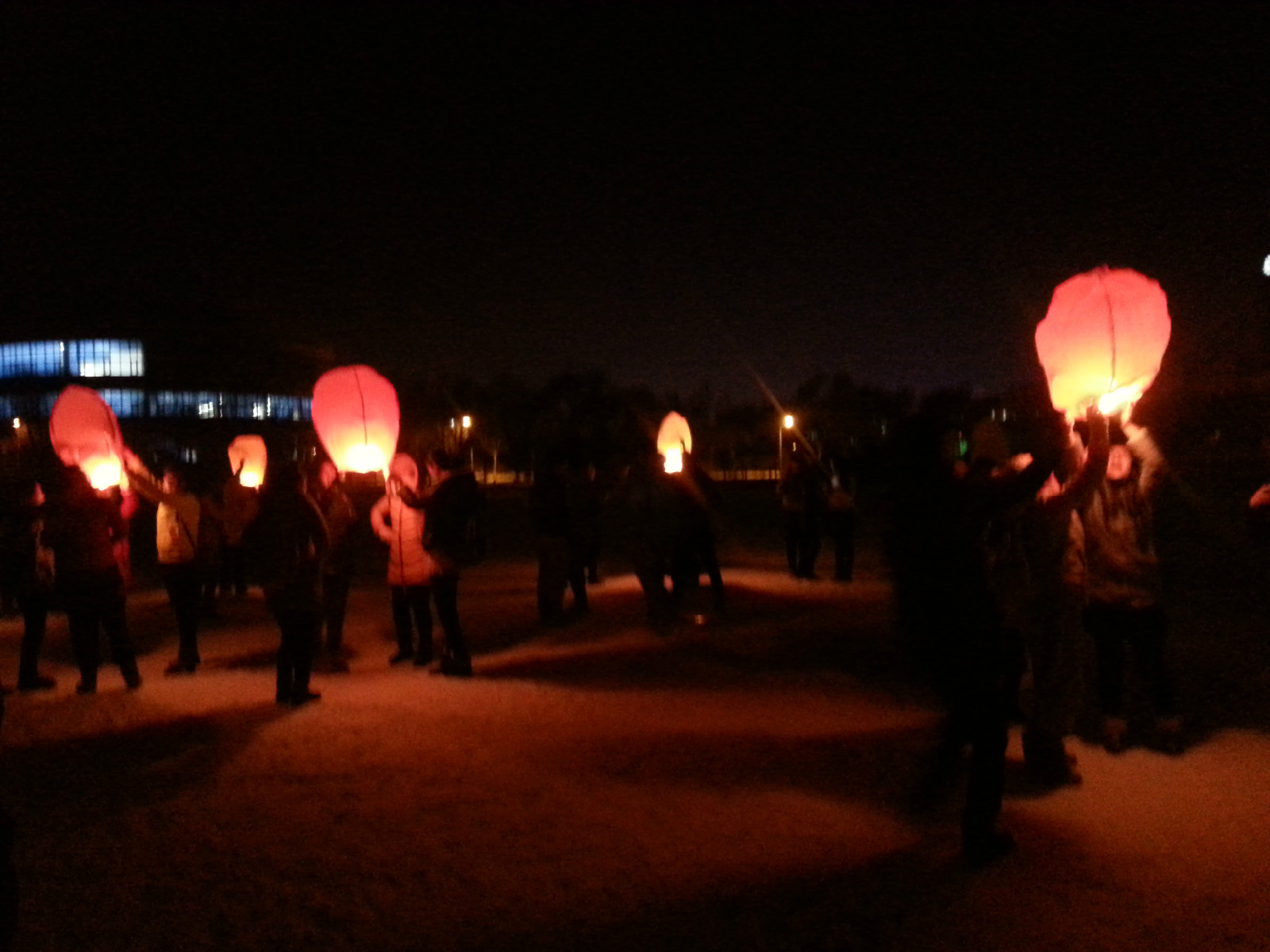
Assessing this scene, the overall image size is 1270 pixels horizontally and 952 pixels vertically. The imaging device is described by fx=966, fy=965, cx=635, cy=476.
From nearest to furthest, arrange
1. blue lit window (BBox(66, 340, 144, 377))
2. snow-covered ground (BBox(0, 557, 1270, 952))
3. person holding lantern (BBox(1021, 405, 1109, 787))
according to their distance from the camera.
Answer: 1. snow-covered ground (BBox(0, 557, 1270, 952))
2. person holding lantern (BBox(1021, 405, 1109, 787))
3. blue lit window (BBox(66, 340, 144, 377))

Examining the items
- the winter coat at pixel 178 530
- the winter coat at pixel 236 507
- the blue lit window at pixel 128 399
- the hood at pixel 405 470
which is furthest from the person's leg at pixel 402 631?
the blue lit window at pixel 128 399

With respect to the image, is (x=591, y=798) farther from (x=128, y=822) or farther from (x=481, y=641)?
(x=481, y=641)

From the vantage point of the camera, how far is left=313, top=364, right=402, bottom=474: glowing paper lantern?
24.4 feet

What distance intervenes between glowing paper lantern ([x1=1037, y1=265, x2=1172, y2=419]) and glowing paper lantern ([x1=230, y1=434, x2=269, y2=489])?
29.1 feet

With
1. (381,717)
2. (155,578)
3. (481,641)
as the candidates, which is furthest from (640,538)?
(155,578)

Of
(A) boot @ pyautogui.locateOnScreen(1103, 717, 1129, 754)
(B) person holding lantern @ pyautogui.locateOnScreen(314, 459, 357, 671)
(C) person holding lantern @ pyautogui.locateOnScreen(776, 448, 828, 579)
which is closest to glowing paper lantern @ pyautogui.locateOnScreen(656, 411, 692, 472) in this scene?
(C) person holding lantern @ pyautogui.locateOnScreen(776, 448, 828, 579)

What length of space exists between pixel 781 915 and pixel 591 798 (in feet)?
5.01

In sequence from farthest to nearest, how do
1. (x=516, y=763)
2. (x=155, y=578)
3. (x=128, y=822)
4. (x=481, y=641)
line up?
1. (x=155, y=578)
2. (x=481, y=641)
3. (x=516, y=763)
4. (x=128, y=822)

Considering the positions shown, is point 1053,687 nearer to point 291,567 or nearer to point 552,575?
point 291,567

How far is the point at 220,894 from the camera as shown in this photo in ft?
13.2

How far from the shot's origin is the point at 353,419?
7.43 m

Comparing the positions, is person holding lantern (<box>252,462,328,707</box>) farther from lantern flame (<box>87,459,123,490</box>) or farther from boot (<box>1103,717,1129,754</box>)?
boot (<box>1103,717,1129,754</box>)

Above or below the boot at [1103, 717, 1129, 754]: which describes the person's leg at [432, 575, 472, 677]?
above

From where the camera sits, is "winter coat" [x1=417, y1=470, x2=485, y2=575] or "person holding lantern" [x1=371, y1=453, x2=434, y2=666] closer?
"winter coat" [x1=417, y1=470, x2=485, y2=575]
